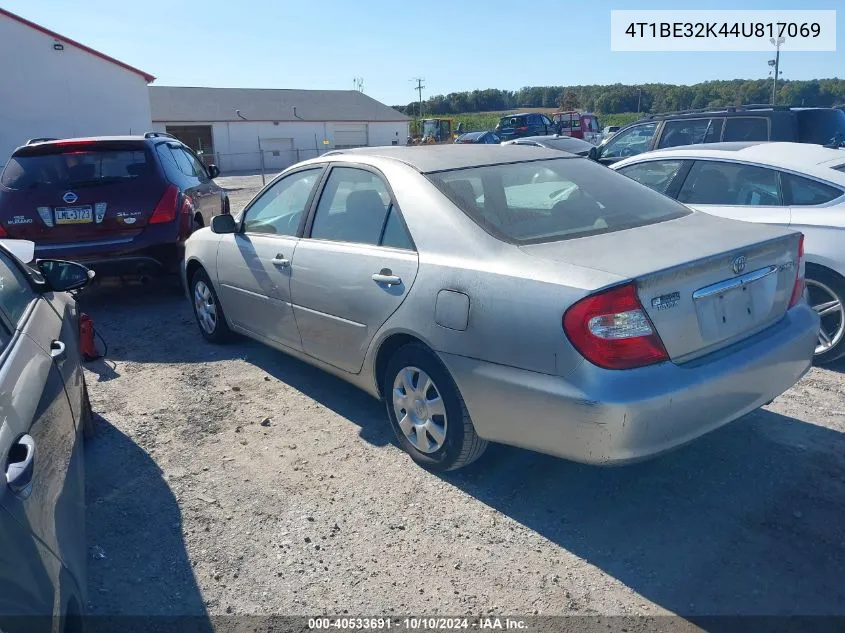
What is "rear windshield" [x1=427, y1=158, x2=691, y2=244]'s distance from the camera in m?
3.52

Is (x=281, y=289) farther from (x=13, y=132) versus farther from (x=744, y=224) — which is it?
(x=13, y=132)

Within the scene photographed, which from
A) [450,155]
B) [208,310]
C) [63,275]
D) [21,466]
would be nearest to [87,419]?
[63,275]

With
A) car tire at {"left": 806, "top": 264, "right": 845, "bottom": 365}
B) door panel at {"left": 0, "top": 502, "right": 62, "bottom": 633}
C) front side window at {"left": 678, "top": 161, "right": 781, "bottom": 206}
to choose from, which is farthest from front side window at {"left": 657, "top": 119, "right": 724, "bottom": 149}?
door panel at {"left": 0, "top": 502, "right": 62, "bottom": 633}

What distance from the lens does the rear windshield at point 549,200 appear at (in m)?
3.52

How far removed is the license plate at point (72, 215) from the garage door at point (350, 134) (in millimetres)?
43813

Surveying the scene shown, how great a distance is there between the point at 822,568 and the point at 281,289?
3.37 m

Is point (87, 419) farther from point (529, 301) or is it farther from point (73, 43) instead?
point (73, 43)

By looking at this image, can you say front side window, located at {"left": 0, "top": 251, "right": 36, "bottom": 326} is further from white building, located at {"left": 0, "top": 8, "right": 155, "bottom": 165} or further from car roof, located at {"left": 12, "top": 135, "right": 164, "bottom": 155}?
white building, located at {"left": 0, "top": 8, "right": 155, "bottom": 165}

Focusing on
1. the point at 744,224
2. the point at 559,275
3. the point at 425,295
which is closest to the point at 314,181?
the point at 425,295

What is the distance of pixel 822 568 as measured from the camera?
2.88 metres

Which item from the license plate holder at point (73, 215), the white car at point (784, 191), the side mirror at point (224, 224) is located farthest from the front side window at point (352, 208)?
the license plate holder at point (73, 215)

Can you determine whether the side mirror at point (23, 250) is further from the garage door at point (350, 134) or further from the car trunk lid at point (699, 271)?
the garage door at point (350, 134)

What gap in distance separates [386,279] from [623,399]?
145 cm

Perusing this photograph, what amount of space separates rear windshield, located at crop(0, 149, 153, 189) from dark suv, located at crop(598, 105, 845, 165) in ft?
21.0
